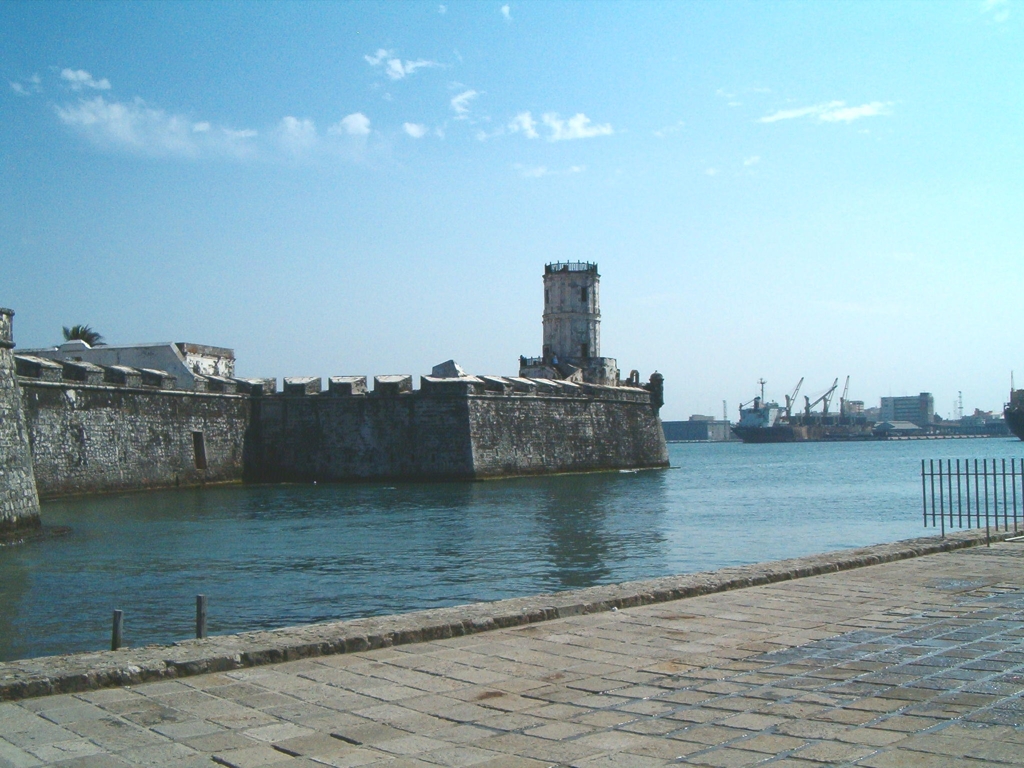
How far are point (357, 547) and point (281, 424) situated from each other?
51.6 feet

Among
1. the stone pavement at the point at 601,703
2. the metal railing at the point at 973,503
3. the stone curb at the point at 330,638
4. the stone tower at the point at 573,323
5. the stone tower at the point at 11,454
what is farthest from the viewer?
the stone tower at the point at 573,323

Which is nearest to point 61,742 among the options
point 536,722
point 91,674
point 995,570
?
point 91,674

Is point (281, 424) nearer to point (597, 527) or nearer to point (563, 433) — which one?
point (563, 433)

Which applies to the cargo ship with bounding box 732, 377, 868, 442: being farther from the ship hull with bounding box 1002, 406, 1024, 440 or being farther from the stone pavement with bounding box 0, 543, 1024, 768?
the stone pavement with bounding box 0, 543, 1024, 768

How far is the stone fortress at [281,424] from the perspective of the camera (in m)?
23.0

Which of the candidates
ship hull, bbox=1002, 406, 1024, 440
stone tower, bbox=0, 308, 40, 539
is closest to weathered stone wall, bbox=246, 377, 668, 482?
stone tower, bbox=0, 308, 40, 539

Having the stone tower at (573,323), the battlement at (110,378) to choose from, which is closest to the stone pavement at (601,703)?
the battlement at (110,378)

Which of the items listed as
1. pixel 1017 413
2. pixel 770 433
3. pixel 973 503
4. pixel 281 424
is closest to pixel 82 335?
pixel 281 424

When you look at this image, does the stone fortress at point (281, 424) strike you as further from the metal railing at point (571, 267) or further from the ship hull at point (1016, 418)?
the ship hull at point (1016, 418)

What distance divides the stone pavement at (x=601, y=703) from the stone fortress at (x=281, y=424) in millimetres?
17762

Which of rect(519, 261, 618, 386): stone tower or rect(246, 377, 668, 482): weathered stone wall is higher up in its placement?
rect(519, 261, 618, 386): stone tower

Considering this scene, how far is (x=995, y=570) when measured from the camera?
7.64 metres

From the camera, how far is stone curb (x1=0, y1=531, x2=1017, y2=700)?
4.36 metres

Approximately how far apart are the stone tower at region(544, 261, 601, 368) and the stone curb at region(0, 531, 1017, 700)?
1541 inches
